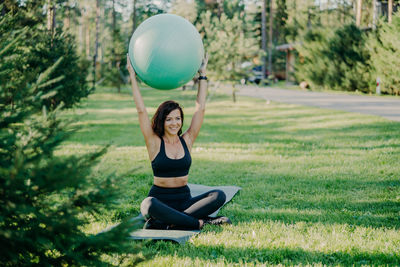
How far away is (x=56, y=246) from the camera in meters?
1.95

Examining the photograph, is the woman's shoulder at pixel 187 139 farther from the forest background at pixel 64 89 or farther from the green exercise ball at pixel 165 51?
the forest background at pixel 64 89

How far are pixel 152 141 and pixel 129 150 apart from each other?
4.44 m

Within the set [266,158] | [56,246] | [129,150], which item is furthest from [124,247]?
[129,150]

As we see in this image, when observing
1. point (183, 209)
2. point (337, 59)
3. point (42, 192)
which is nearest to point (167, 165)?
point (183, 209)

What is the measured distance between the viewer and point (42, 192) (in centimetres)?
189

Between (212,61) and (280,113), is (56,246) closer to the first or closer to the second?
(280,113)

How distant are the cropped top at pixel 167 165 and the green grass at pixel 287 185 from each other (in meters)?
0.55

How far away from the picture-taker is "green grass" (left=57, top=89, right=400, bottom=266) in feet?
11.0

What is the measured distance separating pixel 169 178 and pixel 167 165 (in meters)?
0.16

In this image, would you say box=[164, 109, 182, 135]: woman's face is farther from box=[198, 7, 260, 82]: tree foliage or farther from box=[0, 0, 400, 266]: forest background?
box=[198, 7, 260, 82]: tree foliage

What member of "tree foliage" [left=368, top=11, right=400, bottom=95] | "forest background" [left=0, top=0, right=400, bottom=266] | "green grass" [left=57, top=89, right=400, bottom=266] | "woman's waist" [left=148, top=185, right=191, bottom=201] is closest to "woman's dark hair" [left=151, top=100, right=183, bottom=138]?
"woman's waist" [left=148, top=185, right=191, bottom=201]

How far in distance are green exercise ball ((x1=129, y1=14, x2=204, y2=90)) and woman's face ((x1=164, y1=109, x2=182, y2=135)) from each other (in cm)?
29

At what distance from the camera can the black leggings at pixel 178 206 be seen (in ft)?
12.5

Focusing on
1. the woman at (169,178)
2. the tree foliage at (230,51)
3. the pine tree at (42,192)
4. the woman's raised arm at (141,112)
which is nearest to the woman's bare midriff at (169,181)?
the woman at (169,178)
